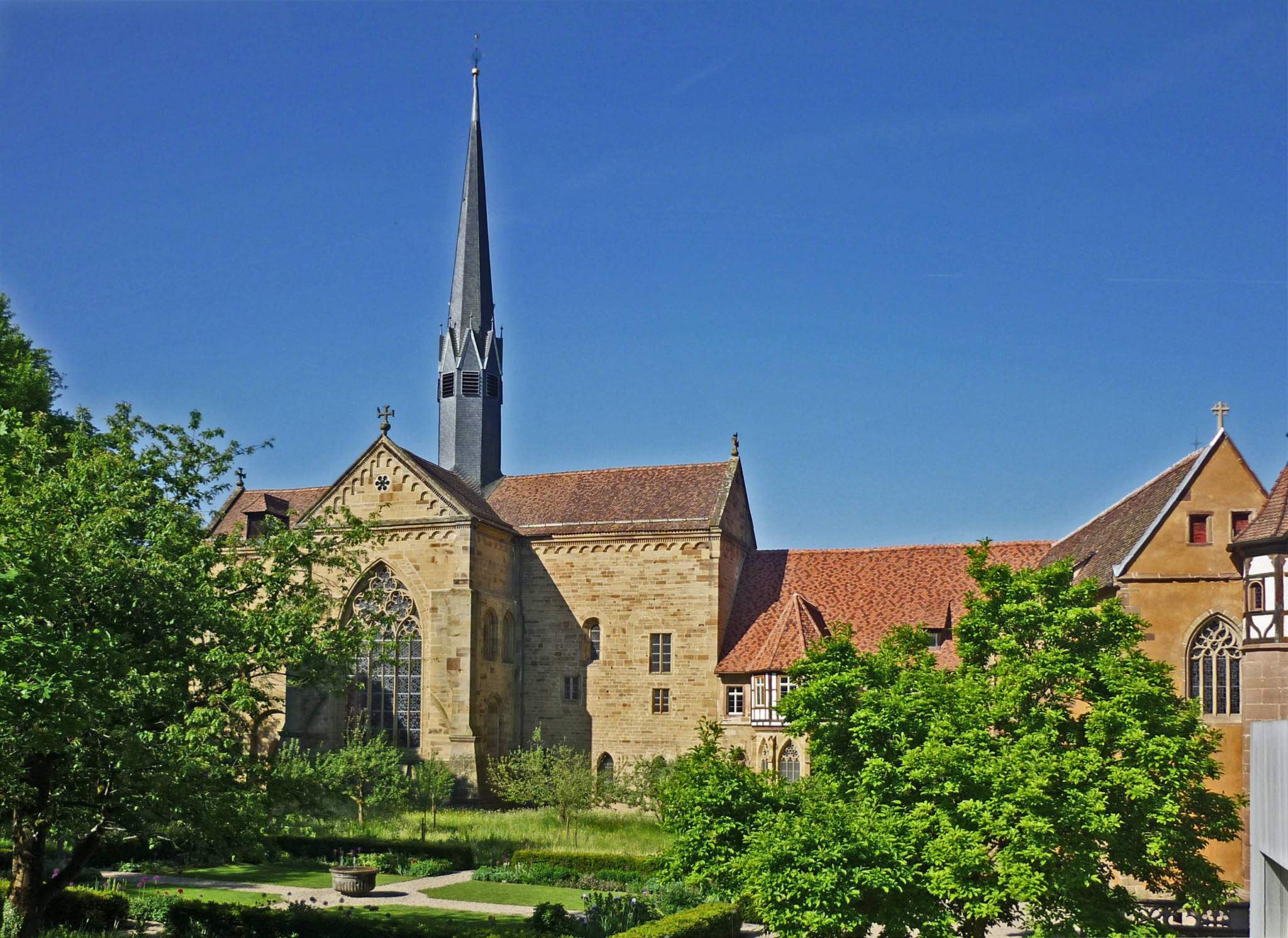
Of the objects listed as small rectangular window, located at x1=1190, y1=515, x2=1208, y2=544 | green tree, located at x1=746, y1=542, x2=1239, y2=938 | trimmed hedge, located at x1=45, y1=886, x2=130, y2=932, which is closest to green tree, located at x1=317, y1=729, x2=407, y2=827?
trimmed hedge, located at x1=45, y1=886, x2=130, y2=932

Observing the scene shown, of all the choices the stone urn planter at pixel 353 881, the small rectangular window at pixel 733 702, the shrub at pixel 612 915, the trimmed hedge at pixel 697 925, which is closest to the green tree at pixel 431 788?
the stone urn planter at pixel 353 881

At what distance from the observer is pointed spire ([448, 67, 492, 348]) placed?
185 feet

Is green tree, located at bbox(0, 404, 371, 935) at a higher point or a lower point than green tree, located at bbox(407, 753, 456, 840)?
higher

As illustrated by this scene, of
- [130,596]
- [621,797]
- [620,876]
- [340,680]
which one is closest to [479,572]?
[621,797]

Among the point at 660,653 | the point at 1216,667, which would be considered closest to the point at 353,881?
the point at 660,653

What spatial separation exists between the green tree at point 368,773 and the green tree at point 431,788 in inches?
22.7

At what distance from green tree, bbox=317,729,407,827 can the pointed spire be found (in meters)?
20.4

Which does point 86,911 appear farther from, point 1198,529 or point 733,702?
point 1198,529

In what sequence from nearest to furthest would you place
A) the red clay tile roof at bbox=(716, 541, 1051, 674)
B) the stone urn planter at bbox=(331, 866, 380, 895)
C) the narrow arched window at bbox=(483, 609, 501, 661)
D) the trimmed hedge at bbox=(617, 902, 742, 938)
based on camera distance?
1. the trimmed hedge at bbox=(617, 902, 742, 938)
2. the stone urn planter at bbox=(331, 866, 380, 895)
3. the red clay tile roof at bbox=(716, 541, 1051, 674)
4. the narrow arched window at bbox=(483, 609, 501, 661)

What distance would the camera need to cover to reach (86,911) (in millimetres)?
26500

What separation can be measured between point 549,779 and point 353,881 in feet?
42.4

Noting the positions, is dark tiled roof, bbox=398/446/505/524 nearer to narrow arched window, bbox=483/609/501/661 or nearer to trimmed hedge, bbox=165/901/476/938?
narrow arched window, bbox=483/609/501/661

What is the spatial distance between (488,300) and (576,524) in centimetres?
1245

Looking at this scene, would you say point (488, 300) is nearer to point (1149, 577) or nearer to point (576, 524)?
point (576, 524)
